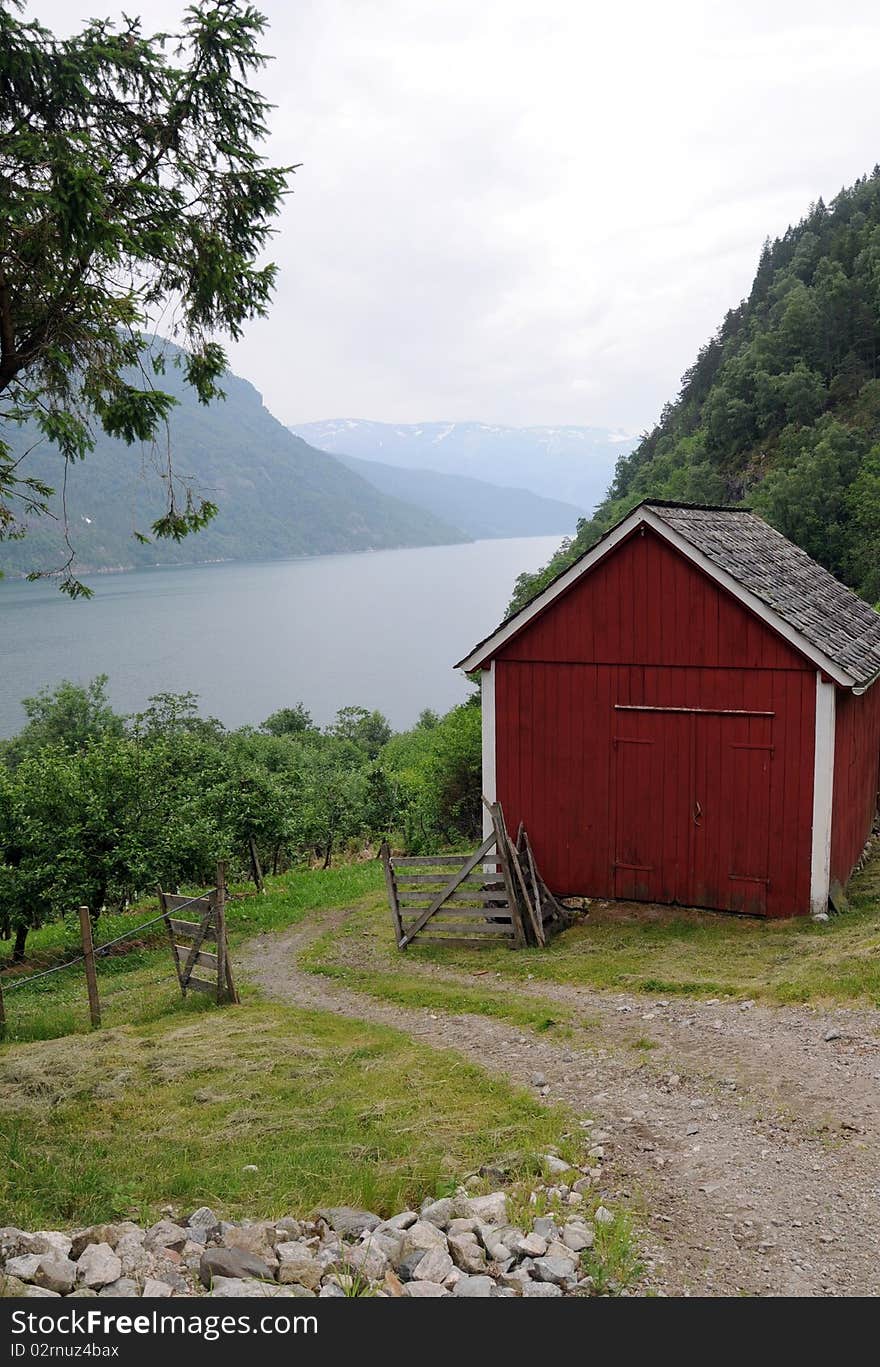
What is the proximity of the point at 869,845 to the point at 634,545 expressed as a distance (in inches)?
320

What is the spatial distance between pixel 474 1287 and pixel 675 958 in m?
Answer: 8.91

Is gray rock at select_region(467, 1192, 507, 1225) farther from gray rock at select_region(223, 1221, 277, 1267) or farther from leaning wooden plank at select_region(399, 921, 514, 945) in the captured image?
leaning wooden plank at select_region(399, 921, 514, 945)

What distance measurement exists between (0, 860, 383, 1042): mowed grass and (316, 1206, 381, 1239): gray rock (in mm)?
7339

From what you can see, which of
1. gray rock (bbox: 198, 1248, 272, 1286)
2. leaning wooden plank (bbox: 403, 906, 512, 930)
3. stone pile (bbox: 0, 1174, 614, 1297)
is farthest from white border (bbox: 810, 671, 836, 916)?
gray rock (bbox: 198, 1248, 272, 1286)

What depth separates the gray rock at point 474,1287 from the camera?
17.0ft


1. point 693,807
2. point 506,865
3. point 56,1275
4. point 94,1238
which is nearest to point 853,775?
point 693,807

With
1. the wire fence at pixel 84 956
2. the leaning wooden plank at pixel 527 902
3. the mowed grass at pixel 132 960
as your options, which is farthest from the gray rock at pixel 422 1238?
the leaning wooden plank at pixel 527 902

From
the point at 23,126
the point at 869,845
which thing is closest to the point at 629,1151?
the point at 23,126

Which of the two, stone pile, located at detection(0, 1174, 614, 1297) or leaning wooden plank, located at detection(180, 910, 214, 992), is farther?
leaning wooden plank, located at detection(180, 910, 214, 992)

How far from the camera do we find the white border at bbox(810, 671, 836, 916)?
554 inches

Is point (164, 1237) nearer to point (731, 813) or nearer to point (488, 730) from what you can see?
point (731, 813)

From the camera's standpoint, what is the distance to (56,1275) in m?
5.13

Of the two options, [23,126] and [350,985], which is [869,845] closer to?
[350,985]

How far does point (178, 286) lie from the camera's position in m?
10.5
